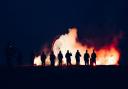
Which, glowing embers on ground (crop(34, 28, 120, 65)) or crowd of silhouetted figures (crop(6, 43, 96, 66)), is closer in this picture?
crowd of silhouetted figures (crop(6, 43, 96, 66))

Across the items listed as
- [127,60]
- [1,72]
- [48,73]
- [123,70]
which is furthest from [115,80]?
[127,60]

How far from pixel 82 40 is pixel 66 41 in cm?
1877

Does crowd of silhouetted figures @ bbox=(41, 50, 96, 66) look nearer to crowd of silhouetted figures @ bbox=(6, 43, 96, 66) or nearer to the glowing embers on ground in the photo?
crowd of silhouetted figures @ bbox=(6, 43, 96, 66)

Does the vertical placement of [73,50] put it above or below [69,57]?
above

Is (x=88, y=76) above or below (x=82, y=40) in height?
below

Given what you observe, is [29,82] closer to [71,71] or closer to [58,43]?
[71,71]

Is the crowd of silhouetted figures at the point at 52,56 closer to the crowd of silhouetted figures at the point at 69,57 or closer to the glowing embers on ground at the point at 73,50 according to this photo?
the crowd of silhouetted figures at the point at 69,57

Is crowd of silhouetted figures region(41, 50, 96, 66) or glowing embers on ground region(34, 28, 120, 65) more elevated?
glowing embers on ground region(34, 28, 120, 65)

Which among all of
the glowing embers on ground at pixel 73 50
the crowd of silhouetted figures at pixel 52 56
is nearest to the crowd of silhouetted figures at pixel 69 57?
the crowd of silhouetted figures at pixel 52 56

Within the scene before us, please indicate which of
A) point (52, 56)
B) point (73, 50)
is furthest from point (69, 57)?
point (73, 50)

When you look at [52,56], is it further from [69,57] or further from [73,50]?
[73,50]

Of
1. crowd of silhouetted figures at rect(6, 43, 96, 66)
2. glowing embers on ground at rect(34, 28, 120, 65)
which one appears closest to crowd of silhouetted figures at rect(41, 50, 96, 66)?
crowd of silhouetted figures at rect(6, 43, 96, 66)

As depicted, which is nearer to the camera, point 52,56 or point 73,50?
point 52,56

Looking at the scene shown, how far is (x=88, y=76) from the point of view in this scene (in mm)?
58625
